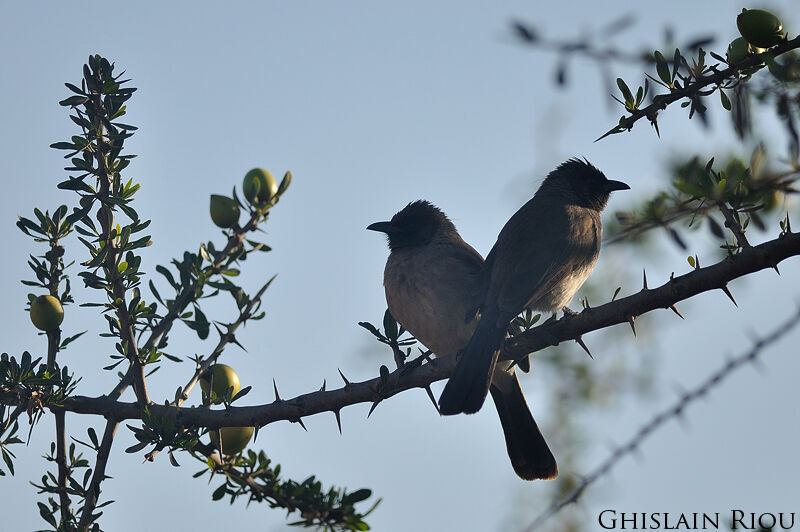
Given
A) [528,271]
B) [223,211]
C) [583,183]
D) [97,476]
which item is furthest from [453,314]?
[97,476]

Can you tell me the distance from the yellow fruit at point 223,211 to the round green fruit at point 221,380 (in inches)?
23.9

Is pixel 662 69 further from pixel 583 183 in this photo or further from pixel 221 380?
pixel 583 183

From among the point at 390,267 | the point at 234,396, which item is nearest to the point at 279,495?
the point at 234,396

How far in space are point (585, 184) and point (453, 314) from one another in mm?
2002

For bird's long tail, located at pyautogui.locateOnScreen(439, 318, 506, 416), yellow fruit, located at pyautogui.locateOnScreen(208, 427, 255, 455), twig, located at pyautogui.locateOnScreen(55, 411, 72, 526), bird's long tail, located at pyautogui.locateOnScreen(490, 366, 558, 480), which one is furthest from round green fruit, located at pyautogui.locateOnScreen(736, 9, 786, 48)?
bird's long tail, located at pyautogui.locateOnScreen(490, 366, 558, 480)

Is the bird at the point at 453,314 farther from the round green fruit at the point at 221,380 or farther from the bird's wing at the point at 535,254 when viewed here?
the round green fruit at the point at 221,380

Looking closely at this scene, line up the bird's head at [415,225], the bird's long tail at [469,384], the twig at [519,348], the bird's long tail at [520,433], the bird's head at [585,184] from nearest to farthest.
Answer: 1. the twig at [519,348]
2. the bird's long tail at [469,384]
3. the bird's long tail at [520,433]
4. the bird's head at [415,225]
5. the bird's head at [585,184]

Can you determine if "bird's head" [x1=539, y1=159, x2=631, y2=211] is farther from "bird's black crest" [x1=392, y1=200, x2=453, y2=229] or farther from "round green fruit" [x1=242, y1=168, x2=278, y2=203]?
"round green fruit" [x1=242, y1=168, x2=278, y2=203]

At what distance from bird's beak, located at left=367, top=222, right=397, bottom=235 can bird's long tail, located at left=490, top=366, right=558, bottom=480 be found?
1.46 m

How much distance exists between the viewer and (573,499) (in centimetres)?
253

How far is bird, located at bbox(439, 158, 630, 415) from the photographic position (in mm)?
4449

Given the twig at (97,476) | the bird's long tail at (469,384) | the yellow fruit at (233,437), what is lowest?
the twig at (97,476)

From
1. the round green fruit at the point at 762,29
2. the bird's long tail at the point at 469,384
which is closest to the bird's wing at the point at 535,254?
the bird's long tail at the point at 469,384

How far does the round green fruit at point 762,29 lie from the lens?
2846 mm
